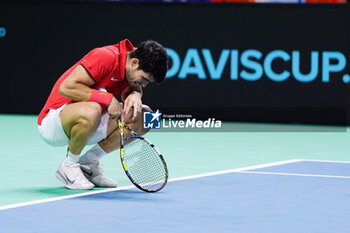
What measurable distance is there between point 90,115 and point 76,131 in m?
0.17

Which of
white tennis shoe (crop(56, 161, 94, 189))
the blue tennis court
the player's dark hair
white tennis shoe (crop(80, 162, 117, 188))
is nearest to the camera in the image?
the blue tennis court

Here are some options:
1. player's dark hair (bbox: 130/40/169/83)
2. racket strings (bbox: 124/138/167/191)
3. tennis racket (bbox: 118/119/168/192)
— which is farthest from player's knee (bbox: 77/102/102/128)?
player's dark hair (bbox: 130/40/169/83)

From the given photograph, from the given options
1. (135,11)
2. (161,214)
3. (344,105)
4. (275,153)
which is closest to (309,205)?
(161,214)

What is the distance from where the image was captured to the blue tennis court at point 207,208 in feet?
13.7

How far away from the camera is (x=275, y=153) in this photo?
7.57 m

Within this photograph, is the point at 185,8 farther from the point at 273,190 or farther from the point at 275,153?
the point at 273,190

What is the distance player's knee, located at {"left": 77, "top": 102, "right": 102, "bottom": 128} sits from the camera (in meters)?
5.03

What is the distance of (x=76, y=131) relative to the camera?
5125 mm

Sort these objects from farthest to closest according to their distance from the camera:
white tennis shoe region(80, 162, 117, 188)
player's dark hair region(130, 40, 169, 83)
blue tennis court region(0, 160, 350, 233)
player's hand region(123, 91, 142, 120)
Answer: white tennis shoe region(80, 162, 117, 188), player's hand region(123, 91, 142, 120), player's dark hair region(130, 40, 169, 83), blue tennis court region(0, 160, 350, 233)

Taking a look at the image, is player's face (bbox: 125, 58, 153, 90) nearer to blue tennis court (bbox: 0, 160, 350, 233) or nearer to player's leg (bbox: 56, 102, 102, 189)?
player's leg (bbox: 56, 102, 102, 189)

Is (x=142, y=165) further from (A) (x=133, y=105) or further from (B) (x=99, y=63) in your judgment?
(B) (x=99, y=63)

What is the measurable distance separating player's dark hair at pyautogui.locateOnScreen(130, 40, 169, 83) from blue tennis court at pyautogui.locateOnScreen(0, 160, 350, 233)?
0.76 meters

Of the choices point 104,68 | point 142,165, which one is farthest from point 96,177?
point 104,68

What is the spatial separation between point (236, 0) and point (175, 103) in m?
1.56
